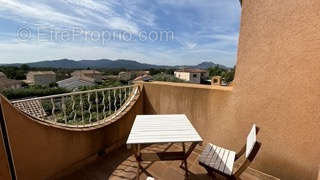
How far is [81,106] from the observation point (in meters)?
3.20

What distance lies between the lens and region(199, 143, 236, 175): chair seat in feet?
7.39

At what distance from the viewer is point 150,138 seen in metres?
2.21

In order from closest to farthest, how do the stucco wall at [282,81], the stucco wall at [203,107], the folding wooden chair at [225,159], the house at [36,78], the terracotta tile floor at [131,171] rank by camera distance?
the folding wooden chair at [225,159] → the stucco wall at [282,81] → the terracotta tile floor at [131,171] → the stucco wall at [203,107] → the house at [36,78]

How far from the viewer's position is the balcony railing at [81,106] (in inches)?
101

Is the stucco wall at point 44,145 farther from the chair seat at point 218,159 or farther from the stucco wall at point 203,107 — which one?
the chair seat at point 218,159

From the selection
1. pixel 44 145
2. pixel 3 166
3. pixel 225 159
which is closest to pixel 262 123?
pixel 225 159

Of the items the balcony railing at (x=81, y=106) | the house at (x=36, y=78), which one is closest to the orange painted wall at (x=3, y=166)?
the balcony railing at (x=81, y=106)

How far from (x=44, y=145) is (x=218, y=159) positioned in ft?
8.55

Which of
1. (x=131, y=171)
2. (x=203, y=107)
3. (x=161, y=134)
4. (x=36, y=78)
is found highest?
(x=36, y=78)

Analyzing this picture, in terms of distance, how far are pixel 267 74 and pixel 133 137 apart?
2301mm

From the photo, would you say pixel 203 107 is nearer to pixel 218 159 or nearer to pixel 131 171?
pixel 218 159

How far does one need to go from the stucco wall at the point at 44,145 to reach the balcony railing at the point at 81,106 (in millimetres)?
160

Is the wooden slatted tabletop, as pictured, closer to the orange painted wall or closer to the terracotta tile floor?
the terracotta tile floor

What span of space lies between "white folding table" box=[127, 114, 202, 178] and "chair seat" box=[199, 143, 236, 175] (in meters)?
0.25
